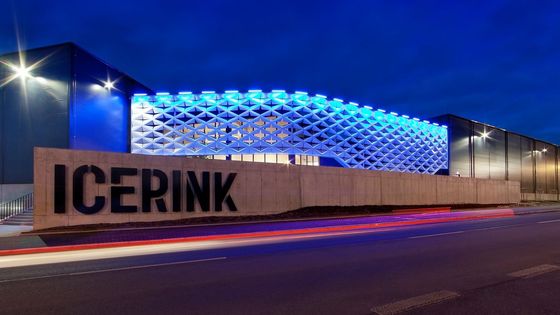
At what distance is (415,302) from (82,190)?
51.1 ft

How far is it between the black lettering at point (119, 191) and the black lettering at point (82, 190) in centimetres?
51

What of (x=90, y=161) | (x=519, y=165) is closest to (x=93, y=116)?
(x=90, y=161)

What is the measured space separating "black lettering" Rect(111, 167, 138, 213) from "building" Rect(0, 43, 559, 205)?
36.5 ft

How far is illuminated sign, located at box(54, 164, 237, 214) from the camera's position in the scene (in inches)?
655

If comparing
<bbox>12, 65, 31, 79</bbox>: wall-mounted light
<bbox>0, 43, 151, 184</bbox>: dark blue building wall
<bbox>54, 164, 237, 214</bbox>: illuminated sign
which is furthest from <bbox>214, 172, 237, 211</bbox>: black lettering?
<bbox>12, 65, 31, 79</bbox>: wall-mounted light

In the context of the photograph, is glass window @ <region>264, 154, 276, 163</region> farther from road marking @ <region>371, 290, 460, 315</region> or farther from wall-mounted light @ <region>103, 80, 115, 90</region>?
road marking @ <region>371, 290, 460, 315</region>

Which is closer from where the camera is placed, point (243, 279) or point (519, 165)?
point (243, 279)

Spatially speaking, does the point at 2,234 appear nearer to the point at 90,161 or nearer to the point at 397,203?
the point at 90,161

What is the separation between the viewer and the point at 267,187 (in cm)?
2356

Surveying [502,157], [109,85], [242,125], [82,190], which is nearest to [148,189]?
[82,190]

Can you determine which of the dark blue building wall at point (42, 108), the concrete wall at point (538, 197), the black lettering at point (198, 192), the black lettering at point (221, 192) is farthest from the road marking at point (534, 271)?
the concrete wall at point (538, 197)

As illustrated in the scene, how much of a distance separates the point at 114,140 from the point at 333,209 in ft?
64.5

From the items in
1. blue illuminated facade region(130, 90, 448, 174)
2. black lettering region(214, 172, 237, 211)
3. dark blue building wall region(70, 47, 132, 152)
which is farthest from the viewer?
blue illuminated facade region(130, 90, 448, 174)

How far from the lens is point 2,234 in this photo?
14.3 metres
